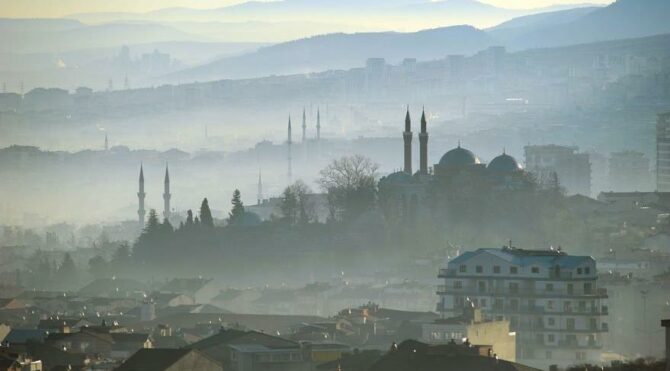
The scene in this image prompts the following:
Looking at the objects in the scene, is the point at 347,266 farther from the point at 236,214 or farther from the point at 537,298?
the point at 537,298

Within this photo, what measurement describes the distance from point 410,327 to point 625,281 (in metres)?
18.6

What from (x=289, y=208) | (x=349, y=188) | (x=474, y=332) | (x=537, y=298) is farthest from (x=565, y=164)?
(x=474, y=332)

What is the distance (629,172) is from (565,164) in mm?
16336

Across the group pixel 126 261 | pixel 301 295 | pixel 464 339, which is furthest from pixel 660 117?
pixel 464 339

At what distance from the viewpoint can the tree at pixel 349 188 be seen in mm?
138750

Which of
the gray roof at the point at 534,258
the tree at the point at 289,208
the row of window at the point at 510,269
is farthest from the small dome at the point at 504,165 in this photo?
the row of window at the point at 510,269

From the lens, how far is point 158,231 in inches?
5236

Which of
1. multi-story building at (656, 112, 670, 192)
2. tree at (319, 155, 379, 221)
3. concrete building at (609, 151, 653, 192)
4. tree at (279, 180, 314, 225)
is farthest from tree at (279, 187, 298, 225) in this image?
concrete building at (609, 151, 653, 192)

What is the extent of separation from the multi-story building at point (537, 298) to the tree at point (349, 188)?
159 feet

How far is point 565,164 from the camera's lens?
17662 cm

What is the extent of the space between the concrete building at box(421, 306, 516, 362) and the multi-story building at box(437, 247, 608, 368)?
188 centimetres

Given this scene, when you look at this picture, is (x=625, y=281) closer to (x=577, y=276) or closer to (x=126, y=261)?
(x=577, y=276)

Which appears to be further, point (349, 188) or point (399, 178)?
point (349, 188)

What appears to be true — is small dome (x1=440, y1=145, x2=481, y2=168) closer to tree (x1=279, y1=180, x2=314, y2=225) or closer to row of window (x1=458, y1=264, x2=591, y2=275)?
tree (x1=279, y1=180, x2=314, y2=225)
